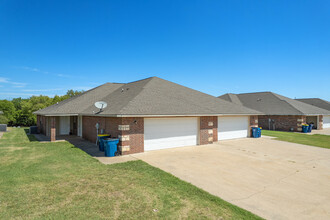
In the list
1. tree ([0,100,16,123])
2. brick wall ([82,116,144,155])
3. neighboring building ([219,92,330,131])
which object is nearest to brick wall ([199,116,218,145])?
brick wall ([82,116,144,155])

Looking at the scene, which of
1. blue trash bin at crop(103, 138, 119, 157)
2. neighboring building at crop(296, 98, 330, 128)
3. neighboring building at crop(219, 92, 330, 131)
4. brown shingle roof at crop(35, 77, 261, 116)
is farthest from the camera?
neighboring building at crop(296, 98, 330, 128)

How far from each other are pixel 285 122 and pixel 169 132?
65.1 feet

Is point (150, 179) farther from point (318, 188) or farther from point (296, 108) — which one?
point (296, 108)

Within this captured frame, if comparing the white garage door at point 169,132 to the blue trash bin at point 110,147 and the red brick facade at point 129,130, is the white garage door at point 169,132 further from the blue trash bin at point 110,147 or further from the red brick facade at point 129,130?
the blue trash bin at point 110,147

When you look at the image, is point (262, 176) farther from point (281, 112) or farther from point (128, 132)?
point (281, 112)

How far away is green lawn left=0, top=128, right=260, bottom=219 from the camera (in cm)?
469

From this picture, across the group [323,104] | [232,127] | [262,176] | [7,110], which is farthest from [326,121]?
[7,110]

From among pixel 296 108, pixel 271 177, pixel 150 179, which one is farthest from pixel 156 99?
pixel 296 108

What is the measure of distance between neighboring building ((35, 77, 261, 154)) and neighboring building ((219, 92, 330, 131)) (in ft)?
31.5

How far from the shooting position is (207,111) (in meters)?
14.1

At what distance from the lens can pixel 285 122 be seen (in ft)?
83.4

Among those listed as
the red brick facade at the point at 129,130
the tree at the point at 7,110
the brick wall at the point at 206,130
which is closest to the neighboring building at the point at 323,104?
the red brick facade at the point at 129,130

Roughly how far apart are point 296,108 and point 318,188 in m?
22.5

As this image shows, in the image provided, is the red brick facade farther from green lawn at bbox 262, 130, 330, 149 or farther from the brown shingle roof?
green lawn at bbox 262, 130, 330, 149
